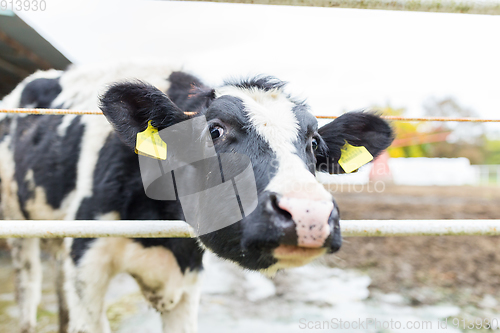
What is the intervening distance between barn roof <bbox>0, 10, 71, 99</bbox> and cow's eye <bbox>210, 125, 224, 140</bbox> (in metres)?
4.50

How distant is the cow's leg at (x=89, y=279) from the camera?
2.47m

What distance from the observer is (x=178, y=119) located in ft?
6.72

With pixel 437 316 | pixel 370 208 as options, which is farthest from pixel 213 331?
pixel 370 208

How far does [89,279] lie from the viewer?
8.11ft

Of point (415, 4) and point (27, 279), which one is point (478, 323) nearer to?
point (415, 4)

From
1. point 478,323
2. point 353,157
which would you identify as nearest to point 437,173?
point 478,323

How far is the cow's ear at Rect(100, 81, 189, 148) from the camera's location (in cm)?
188

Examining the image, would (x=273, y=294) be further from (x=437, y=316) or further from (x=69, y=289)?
(x=69, y=289)

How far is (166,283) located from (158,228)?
1.30m

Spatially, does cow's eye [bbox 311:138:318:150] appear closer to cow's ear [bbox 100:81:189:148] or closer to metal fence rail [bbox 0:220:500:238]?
metal fence rail [bbox 0:220:500:238]

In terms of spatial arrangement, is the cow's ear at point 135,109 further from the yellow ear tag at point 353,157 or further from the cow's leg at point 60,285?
the cow's leg at point 60,285

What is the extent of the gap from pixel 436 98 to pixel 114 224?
5765cm

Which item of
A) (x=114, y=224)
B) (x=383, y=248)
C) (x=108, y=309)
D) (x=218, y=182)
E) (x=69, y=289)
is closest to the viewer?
(x=114, y=224)

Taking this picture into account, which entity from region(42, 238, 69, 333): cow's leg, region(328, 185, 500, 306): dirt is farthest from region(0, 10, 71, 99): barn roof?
region(328, 185, 500, 306): dirt
